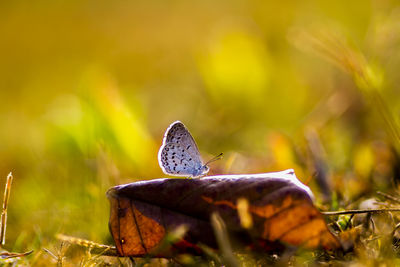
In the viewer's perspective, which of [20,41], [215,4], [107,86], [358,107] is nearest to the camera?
[107,86]

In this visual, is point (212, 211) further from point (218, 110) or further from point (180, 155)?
point (218, 110)

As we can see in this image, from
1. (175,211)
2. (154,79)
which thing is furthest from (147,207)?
(154,79)

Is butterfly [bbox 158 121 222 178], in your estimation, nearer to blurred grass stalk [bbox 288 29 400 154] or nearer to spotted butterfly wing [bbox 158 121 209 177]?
spotted butterfly wing [bbox 158 121 209 177]

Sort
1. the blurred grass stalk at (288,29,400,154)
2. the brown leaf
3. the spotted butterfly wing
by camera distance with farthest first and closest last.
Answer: the spotted butterfly wing
the blurred grass stalk at (288,29,400,154)
the brown leaf

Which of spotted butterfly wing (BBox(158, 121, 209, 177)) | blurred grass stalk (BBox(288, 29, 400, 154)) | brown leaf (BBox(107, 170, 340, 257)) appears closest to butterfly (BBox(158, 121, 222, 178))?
spotted butterfly wing (BBox(158, 121, 209, 177))

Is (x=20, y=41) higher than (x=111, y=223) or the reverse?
higher

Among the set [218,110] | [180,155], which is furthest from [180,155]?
[218,110]

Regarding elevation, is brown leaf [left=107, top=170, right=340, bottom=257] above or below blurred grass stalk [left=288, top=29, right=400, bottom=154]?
below

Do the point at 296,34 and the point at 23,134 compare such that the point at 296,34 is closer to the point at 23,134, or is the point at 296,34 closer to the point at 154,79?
the point at 23,134

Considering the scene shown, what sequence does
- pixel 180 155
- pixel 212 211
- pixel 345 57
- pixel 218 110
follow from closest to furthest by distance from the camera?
pixel 212 211
pixel 345 57
pixel 180 155
pixel 218 110
